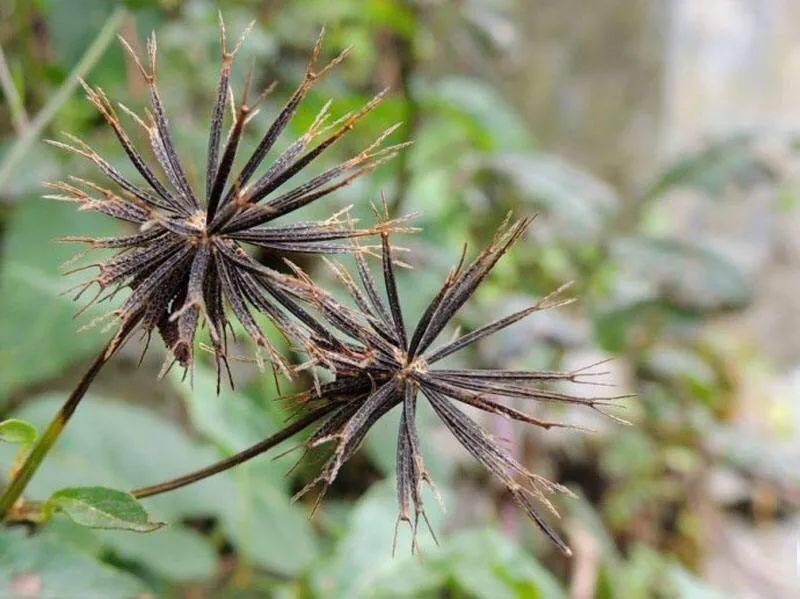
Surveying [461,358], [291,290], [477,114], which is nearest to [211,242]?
[291,290]

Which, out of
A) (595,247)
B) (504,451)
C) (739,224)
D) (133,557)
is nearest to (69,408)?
(504,451)

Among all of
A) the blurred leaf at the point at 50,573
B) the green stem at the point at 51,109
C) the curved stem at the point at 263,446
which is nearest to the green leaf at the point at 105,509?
the curved stem at the point at 263,446

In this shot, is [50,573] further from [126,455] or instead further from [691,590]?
[691,590]

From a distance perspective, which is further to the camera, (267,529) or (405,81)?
(405,81)

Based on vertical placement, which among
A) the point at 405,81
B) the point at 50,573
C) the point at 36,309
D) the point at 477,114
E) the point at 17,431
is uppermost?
the point at 477,114

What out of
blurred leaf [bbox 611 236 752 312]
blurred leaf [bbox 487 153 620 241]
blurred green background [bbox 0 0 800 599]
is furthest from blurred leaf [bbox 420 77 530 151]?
blurred leaf [bbox 611 236 752 312]

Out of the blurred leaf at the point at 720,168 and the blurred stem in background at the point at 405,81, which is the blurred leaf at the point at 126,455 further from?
the blurred leaf at the point at 720,168

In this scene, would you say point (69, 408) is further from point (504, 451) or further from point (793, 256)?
point (793, 256)
